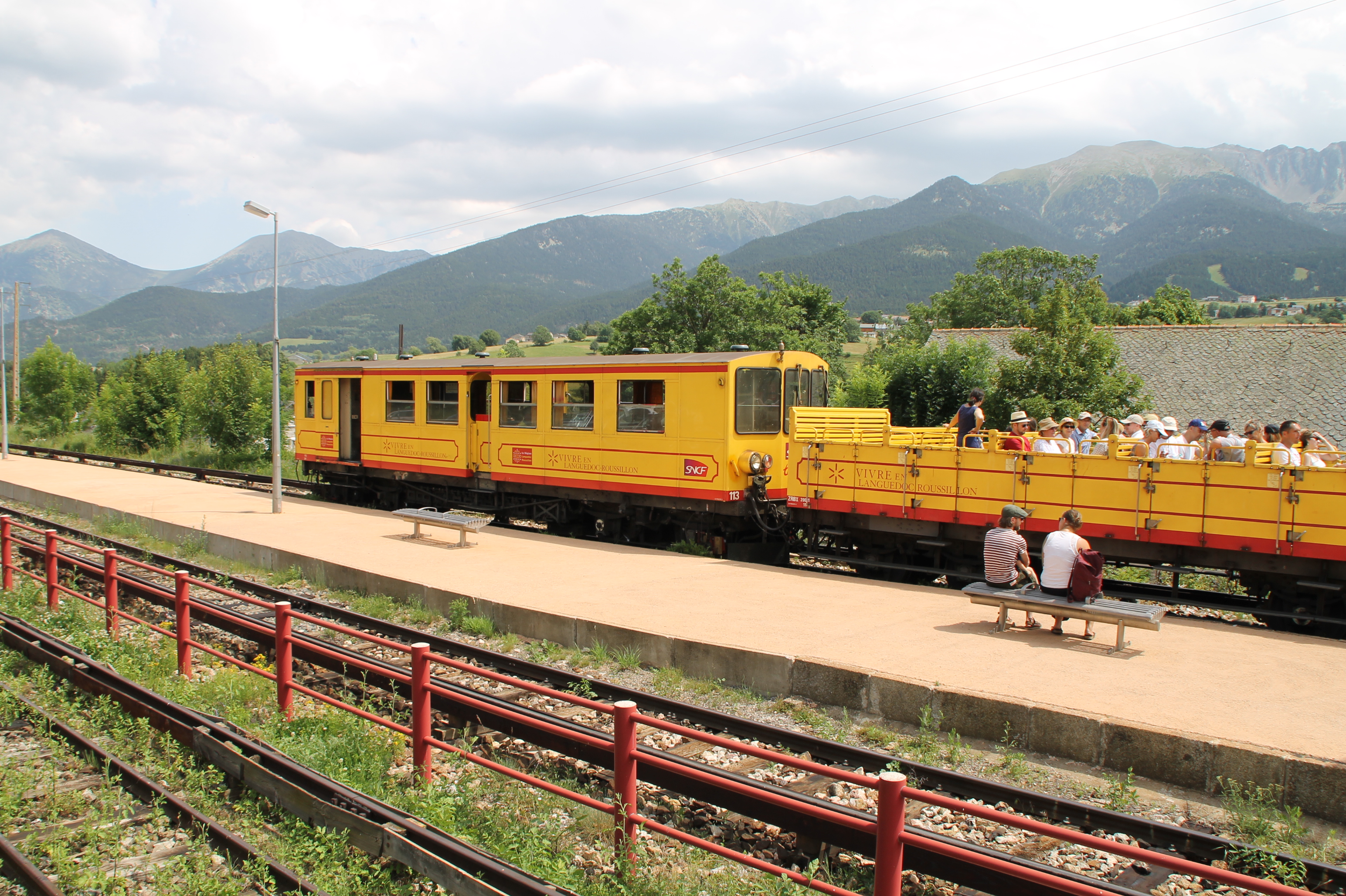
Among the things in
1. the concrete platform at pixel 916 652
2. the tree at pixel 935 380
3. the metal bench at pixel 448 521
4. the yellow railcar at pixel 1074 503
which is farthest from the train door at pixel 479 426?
the tree at pixel 935 380

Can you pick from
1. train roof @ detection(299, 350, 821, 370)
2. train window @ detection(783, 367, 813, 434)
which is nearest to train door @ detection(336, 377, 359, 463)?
train roof @ detection(299, 350, 821, 370)

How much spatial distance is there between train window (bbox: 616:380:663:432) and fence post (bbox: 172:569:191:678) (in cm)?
798

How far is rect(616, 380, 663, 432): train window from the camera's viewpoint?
1445 centimetres

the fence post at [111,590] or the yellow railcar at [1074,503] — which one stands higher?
the yellow railcar at [1074,503]

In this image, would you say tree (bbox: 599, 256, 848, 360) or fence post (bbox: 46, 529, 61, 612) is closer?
fence post (bbox: 46, 529, 61, 612)

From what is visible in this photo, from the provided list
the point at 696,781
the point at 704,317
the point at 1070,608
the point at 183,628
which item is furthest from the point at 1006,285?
the point at 696,781

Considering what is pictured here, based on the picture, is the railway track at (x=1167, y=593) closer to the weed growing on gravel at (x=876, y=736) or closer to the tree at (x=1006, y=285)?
the weed growing on gravel at (x=876, y=736)

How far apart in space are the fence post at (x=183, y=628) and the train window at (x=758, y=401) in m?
8.19

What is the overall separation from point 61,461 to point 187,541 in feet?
74.1

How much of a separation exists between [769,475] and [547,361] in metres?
4.87

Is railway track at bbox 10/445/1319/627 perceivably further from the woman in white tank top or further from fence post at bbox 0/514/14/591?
fence post at bbox 0/514/14/591

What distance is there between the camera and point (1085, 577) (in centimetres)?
831

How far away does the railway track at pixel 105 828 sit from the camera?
15.5 feet

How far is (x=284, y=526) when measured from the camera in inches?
637
